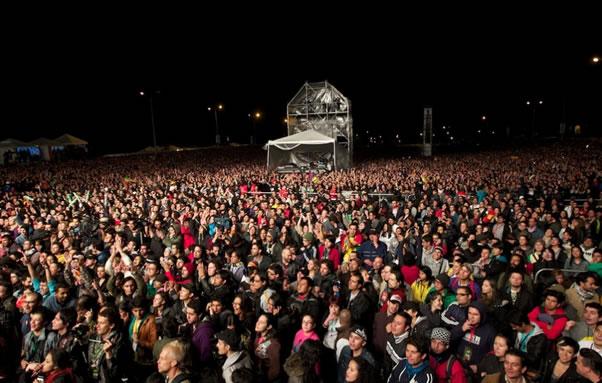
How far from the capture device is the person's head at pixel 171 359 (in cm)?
317

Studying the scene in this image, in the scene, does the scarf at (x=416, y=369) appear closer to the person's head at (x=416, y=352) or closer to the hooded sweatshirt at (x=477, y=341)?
the person's head at (x=416, y=352)

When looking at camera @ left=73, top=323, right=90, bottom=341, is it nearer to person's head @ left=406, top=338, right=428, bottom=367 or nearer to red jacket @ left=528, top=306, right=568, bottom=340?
person's head @ left=406, top=338, right=428, bottom=367

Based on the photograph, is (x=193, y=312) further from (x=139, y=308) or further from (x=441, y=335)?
(x=441, y=335)

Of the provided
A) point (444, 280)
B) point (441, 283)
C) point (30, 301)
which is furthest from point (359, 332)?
point (30, 301)

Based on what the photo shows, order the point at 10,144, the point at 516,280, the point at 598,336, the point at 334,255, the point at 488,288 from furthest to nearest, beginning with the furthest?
the point at 10,144 < the point at 334,255 < the point at 516,280 < the point at 488,288 < the point at 598,336

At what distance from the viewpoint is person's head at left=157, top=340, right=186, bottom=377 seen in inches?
125

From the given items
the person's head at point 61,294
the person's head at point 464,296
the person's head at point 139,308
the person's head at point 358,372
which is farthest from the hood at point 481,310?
the person's head at point 61,294

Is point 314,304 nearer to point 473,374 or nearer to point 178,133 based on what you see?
point 473,374

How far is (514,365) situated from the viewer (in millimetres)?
3082

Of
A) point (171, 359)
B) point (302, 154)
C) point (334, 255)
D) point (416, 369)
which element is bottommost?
point (334, 255)

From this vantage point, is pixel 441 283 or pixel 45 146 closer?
pixel 441 283

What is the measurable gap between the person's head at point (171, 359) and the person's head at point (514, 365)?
2395 mm

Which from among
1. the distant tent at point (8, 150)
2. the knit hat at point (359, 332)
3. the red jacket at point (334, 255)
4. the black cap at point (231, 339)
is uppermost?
the distant tent at point (8, 150)

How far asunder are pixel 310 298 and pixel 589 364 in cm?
264
